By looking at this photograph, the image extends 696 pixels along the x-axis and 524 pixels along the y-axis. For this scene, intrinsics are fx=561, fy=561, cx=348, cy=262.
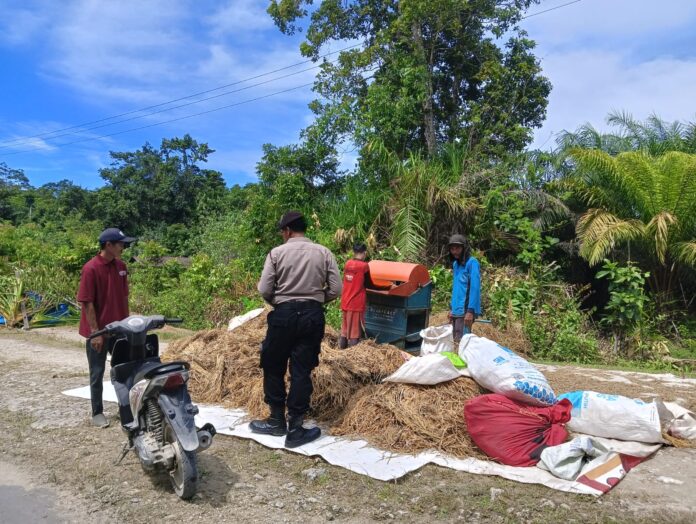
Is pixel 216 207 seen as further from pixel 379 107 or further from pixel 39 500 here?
pixel 39 500

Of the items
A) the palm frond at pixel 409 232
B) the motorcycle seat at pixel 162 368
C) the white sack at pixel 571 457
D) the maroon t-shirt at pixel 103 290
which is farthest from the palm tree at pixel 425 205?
the motorcycle seat at pixel 162 368

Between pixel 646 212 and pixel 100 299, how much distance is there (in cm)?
957

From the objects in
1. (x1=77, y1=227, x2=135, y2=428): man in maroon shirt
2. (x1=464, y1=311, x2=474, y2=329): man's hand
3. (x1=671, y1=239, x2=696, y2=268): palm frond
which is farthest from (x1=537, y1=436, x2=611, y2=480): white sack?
(x1=671, y1=239, x2=696, y2=268): palm frond

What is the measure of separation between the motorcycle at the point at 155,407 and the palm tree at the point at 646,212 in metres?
8.35

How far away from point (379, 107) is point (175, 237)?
18.7 m

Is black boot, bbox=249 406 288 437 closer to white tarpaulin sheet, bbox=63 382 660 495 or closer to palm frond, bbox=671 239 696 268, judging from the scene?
white tarpaulin sheet, bbox=63 382 660 495

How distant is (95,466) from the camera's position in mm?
4160

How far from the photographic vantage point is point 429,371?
182 inches

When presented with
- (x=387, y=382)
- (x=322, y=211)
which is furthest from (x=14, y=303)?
(x=387, y=382)

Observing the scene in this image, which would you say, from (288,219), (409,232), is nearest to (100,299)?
(288,219)

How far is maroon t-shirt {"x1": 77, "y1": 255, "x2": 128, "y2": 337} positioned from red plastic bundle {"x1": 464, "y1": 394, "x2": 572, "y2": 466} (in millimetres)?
3189

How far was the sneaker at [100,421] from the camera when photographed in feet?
16.5

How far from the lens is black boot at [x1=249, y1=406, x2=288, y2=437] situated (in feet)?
15.1

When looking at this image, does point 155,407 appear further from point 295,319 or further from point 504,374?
point 504,374
